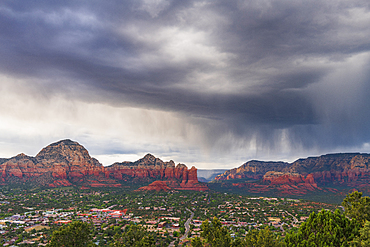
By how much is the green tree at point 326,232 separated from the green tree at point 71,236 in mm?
42005

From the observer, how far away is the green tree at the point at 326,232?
38.1 m

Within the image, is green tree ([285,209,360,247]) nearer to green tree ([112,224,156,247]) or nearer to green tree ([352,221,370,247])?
green tree ([352,221,370,247])

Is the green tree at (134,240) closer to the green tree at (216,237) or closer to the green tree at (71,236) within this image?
the green tree at (71,236)

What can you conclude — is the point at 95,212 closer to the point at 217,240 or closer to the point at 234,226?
the point at 234,226

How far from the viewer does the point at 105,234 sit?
334 feet

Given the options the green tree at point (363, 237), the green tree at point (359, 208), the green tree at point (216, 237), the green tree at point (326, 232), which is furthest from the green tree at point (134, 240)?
the green tree at point (359, 208)

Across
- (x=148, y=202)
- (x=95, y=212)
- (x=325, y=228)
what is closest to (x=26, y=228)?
(x=95, y=212)

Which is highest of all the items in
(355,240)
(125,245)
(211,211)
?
(355,240)

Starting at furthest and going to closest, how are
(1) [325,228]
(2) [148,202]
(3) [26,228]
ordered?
(2) [148,202] < (3) [26,228] < (1) [325,228]

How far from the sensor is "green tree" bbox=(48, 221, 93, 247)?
1994 inches

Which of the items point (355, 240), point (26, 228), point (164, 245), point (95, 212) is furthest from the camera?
point (95, 212)

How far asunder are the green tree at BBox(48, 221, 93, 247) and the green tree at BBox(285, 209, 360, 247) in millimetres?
42005

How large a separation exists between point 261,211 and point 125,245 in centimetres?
11853

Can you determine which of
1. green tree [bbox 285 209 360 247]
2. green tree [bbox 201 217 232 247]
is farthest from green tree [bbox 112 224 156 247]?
green tree [bbox 285 209 360 247]
